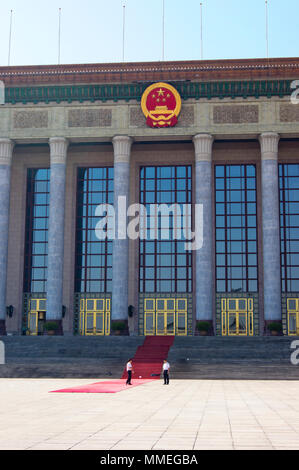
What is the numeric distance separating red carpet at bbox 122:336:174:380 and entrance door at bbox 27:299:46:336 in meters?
10.6

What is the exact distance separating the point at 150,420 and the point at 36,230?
36.1 metres

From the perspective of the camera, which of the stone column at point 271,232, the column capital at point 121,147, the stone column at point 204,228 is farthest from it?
the column capital at point 121,147

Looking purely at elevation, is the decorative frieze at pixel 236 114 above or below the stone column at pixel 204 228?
above

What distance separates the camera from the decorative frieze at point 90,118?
44406 millimetres

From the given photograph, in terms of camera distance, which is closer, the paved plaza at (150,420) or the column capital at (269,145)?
the paved plaza at (150,420)

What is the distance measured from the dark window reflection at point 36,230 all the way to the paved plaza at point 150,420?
25.4m

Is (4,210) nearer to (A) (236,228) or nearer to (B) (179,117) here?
(B) (179,117)

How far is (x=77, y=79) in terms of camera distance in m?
44.5

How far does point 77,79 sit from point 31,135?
18.1 feet

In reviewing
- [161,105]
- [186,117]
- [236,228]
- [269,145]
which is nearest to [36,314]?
[236,228]

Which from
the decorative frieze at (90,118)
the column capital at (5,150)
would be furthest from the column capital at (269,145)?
the column capital at (5,150)

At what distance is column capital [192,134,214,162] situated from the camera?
43.4m
